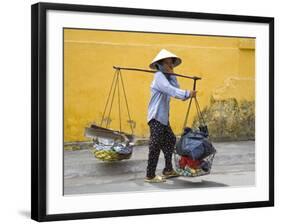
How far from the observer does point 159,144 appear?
297cm

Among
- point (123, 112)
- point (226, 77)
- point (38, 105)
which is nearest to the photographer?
point (38, 105)

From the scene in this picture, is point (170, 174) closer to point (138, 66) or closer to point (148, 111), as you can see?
point (148, 111)

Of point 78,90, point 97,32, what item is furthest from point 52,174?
point 97,32

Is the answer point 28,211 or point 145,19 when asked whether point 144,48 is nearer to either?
point 145,19

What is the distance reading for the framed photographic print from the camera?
276 centimetres

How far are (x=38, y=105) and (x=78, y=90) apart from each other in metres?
0.17

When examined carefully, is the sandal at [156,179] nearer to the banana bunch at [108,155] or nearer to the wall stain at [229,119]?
the banana bunch at [108,155]

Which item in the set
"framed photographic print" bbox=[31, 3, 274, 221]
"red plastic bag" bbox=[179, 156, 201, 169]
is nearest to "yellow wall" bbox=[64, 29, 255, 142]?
"framed photographic print" bbox=[31, 3, 274, 221]

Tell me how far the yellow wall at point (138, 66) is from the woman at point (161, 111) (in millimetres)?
23

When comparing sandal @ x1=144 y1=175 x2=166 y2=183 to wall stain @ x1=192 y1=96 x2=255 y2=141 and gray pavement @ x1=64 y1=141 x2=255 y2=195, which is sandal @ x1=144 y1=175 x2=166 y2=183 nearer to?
gray pavement @ x1=64 y1=141 x2=255 y2=195

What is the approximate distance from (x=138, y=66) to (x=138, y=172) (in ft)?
1.28

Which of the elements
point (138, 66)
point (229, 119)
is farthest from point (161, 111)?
point (229, 119)

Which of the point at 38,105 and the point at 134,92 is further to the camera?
the point at 134,92

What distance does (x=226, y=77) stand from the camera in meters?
3.09
